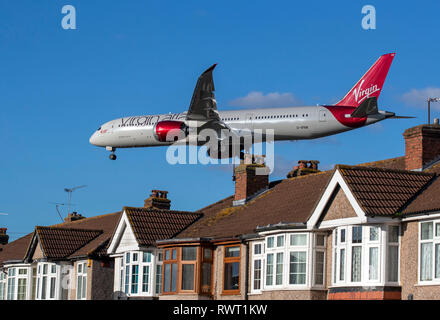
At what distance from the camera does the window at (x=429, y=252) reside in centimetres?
2620

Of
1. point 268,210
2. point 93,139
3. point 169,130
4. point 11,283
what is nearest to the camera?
point 268,210

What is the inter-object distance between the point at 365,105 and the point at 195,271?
20.8 meters

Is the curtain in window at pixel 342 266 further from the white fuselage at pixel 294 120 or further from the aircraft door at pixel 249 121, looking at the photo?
the aircraft door at pixel 249 121

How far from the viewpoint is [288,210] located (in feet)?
113

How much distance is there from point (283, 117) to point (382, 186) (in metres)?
27.3

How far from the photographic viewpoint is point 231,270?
35.9m

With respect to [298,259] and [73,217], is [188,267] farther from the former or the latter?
[73,217]

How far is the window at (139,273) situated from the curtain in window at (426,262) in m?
15.9

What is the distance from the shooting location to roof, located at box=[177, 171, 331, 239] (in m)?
33.9

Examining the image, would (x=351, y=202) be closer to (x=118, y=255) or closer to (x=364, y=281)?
(x=364, y=281)

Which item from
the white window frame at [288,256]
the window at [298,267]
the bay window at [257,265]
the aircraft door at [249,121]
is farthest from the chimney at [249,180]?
the aircraft door at [249,121]

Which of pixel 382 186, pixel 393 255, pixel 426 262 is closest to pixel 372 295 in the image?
pixel 393 255
